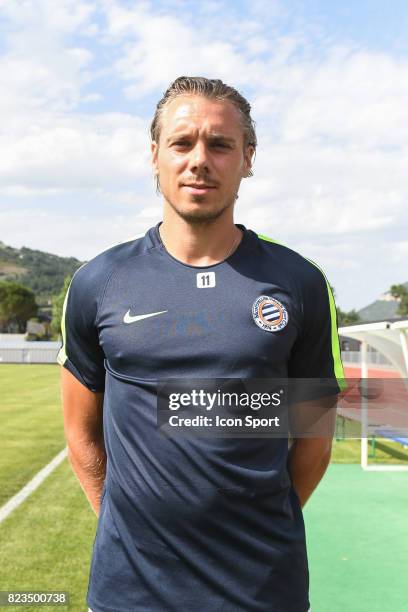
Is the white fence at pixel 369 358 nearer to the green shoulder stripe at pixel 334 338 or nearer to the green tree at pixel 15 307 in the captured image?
the green shoulder stripe at pixel 334 338

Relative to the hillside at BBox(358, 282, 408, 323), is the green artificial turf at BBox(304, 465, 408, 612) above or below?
below

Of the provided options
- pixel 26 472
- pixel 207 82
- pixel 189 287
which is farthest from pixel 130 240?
pixel 26 472

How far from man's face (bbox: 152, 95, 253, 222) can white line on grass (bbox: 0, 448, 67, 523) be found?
23.3ft

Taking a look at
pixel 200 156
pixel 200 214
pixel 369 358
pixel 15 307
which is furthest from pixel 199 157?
pixel 15 307

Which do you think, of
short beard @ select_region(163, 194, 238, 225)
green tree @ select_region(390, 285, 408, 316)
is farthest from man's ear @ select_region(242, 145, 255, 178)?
green tree @ select_region(390, 285, 408, 316)

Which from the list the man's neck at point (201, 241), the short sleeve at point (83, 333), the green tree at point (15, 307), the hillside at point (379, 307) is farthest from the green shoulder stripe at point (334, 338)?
the green tree at point (15, 307)

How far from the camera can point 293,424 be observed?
2453 millimetres

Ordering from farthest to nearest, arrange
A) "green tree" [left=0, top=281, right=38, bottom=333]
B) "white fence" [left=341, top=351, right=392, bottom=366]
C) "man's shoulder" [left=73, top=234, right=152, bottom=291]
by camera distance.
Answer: "green tree" [left=0, top=281, right=38, bottom=333]
"white fence" [left=341, top=351, right=392, bottom=366]
"man's shoulder" [left=73, top=234, right=152, bottom=291]

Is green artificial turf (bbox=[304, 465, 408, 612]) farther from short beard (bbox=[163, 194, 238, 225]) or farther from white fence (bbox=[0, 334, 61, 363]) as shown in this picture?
white fence (bbox=[0, 334, 61, 363])

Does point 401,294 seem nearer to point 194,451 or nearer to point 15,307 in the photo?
point 15,307

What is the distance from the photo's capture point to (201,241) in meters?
2.31

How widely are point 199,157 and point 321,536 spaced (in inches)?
259

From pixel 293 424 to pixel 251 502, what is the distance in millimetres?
384

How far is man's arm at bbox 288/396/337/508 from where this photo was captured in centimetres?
248
